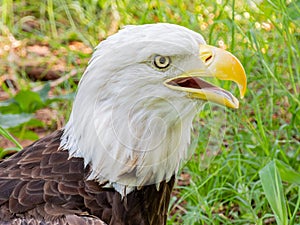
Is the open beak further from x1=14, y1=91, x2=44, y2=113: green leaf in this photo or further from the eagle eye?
x1=14, y1=91, x2=44, y2=113: green leaf

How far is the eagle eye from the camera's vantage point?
13.0 feet

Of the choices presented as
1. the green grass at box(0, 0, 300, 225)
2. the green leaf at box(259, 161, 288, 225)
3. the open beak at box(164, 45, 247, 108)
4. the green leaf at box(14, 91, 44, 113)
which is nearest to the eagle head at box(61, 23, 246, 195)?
the open beak at box(164, 45, 247, 108)

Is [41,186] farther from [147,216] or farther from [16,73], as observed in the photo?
[16,73]

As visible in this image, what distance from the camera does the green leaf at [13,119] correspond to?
6.16m

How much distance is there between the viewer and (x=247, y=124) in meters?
5.64

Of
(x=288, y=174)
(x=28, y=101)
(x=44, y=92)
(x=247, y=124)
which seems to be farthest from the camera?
(x=44, y=92)

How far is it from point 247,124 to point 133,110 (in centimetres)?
179

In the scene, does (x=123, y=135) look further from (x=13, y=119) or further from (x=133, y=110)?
(x=13, y=119)

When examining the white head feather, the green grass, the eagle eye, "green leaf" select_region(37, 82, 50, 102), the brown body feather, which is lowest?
"green leaf" select_region(37, 82, 50, 102)

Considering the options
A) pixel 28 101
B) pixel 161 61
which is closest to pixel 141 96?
pixel 161 61

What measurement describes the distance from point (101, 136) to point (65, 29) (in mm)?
3906

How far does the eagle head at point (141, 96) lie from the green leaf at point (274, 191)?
679 mm

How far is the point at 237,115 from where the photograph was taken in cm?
578

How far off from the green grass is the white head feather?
0.77 metres
